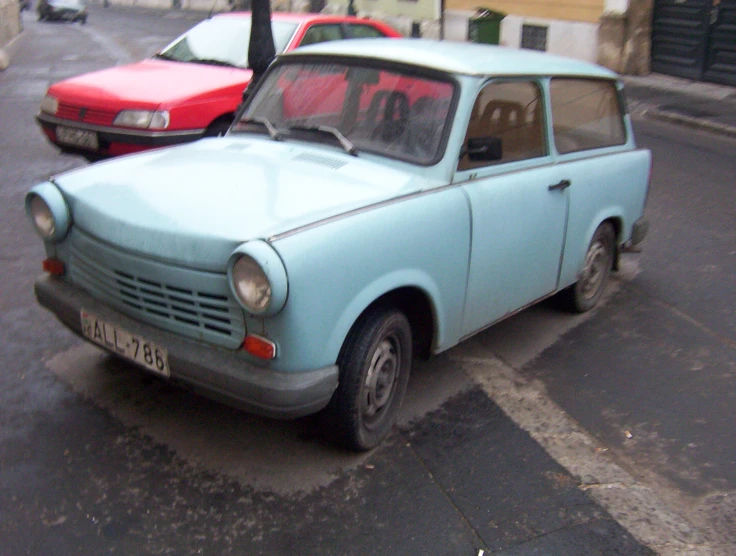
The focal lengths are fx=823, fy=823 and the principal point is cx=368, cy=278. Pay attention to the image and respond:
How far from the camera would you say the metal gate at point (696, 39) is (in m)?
14.8

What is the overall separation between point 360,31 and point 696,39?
8848mm

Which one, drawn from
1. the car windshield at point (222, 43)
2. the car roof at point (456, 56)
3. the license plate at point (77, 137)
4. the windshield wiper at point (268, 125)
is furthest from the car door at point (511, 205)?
the car windshield at point (222, 43)

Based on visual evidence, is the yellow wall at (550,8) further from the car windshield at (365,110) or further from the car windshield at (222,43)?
the car windshield at (365,110)

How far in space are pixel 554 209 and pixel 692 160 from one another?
6.43m

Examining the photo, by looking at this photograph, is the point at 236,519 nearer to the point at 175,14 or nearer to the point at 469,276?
the point at 469,276

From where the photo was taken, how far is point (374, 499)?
336 centimetres

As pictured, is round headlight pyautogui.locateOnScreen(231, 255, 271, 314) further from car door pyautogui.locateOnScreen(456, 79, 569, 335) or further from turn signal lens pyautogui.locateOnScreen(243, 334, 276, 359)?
car door pyautogui.locateOnScreen(456, 79, 569, 335)

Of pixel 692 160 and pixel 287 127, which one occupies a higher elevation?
pixel 287 127

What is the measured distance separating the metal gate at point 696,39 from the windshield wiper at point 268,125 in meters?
12.8

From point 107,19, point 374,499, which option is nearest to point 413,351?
point 374,499

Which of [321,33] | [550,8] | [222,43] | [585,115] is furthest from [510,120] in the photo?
[550,8]

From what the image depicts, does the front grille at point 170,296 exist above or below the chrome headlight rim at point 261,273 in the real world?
below

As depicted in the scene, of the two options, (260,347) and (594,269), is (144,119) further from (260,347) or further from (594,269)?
(260,347)

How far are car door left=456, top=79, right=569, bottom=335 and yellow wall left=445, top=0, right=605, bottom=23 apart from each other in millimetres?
13750
